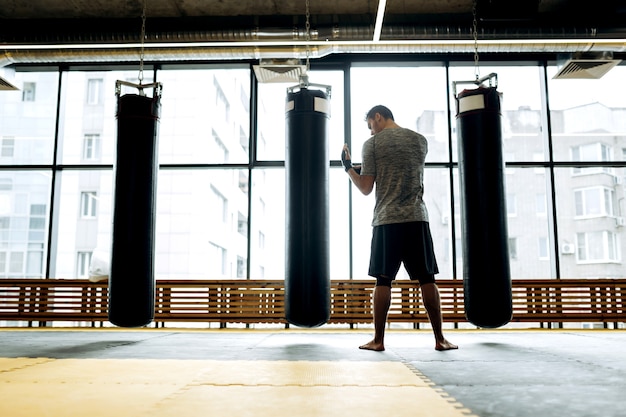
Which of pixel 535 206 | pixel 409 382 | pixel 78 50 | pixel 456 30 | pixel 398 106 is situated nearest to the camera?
pixel 409 382

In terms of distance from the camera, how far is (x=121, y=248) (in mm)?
3395

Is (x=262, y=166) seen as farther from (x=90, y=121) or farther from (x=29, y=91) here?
(x=29, y=91)

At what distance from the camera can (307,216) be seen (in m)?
3.34

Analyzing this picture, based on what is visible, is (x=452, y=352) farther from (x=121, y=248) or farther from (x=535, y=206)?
(x=535, y=206)

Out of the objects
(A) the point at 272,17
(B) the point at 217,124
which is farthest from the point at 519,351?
(B) the point at 217,124

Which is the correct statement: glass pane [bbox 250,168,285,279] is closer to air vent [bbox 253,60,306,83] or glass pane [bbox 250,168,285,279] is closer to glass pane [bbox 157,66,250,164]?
air vent [bbox 253,60,306,83]

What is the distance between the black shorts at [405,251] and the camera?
3.24 meters

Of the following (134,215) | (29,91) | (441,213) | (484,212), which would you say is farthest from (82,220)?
(484,212)

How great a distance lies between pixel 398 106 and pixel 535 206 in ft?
33.2

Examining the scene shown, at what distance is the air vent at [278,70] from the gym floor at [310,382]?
3.94m

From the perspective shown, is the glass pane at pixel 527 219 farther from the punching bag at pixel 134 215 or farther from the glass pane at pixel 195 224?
the punching bag at pixel 134 215

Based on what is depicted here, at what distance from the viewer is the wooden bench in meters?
6.61

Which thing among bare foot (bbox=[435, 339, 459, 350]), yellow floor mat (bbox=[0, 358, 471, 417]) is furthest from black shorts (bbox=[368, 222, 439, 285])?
yellow floor mat (bbox=[0, 358, 471, 417])

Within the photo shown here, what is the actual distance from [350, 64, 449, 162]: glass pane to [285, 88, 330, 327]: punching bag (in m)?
3.79
